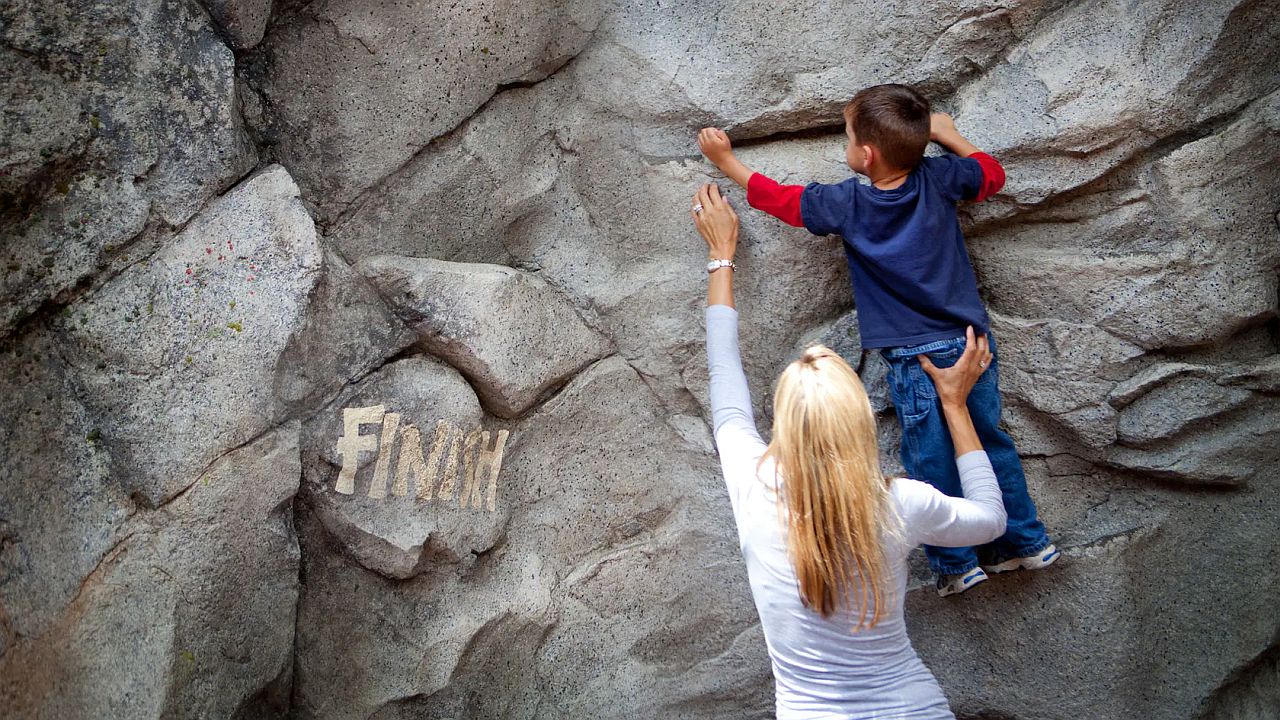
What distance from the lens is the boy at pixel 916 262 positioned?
→ 8.39 feet

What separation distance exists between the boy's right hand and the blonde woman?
961mm

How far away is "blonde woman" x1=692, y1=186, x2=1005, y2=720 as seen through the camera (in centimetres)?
188

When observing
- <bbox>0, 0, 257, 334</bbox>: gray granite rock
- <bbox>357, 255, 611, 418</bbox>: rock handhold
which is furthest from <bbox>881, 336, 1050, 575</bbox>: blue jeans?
<bbox>0, 0, 257, 334</bbox>: gray granite rock

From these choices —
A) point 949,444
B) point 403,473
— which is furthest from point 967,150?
point 403,473

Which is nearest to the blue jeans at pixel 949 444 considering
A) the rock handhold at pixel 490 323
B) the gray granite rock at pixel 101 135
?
the rock handhold at pixel 490 323

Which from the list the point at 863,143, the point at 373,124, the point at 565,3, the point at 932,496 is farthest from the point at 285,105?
the point at 932,496

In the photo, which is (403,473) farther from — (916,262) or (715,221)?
(916,262)

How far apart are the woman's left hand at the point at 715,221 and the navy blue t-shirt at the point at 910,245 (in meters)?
0.27

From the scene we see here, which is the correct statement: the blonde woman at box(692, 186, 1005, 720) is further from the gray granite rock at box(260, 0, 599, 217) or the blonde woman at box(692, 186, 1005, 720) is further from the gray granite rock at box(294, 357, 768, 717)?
the gray granite rock at box(260, 0, 599, 217)

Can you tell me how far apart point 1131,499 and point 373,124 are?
228cm

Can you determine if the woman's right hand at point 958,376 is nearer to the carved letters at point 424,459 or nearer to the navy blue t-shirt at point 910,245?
the navy blue t-shirt at point 910,245

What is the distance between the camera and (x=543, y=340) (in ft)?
9.53

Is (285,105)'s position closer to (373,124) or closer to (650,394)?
(373,124)

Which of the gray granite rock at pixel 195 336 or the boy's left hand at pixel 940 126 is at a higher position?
the boy's left hand at pixel 940 126
